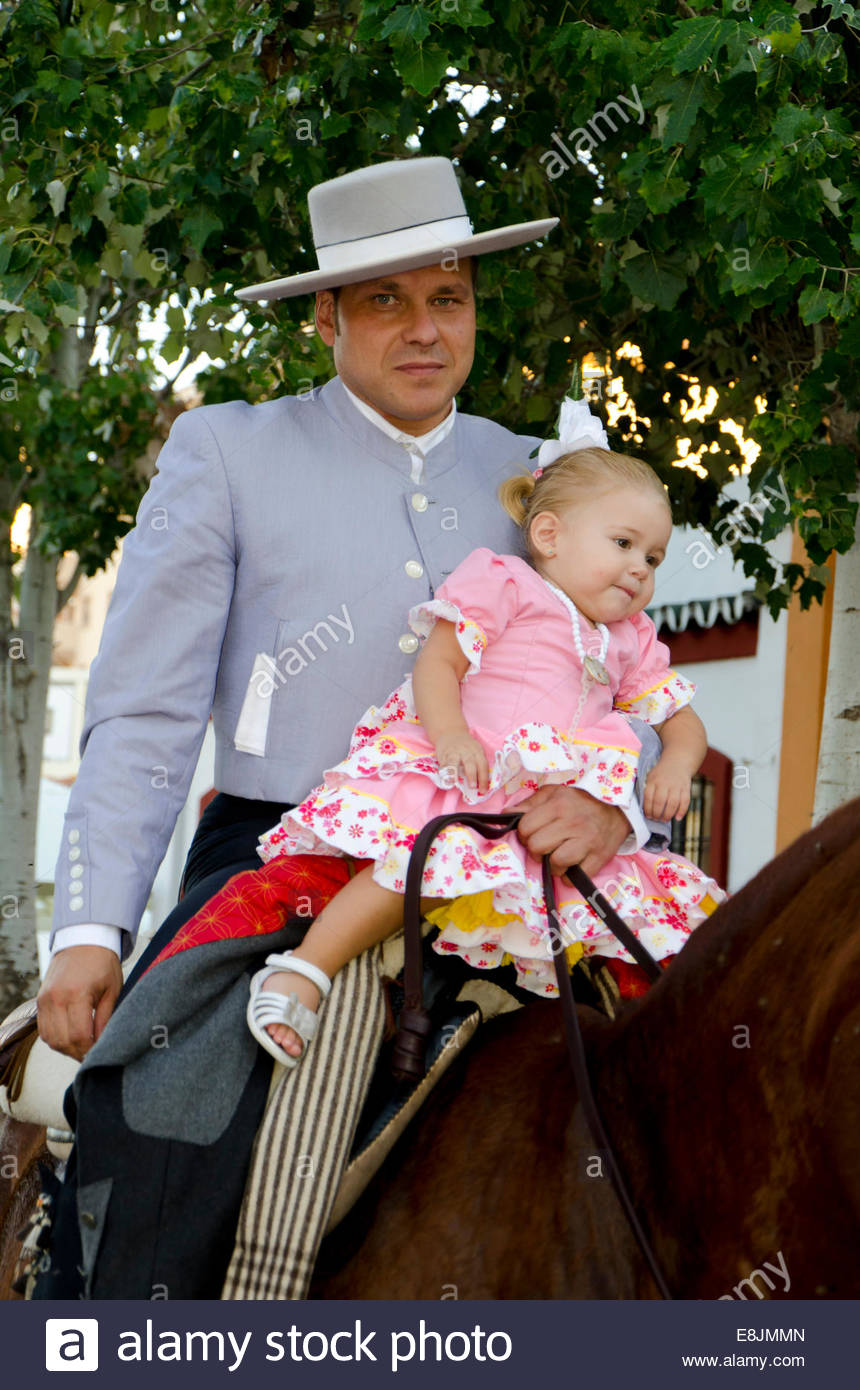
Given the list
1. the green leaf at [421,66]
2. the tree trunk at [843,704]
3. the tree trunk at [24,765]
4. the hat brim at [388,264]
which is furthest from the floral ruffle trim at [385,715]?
the tree trunk at [24,765]

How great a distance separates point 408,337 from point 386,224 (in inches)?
10.2

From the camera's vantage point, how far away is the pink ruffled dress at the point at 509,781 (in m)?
2.46

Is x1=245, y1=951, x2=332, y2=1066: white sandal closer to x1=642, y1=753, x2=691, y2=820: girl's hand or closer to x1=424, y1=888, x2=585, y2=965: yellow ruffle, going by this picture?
x1=424, y1=888, x2=585, y2=965: yellow ruffle

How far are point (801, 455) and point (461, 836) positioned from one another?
10.5 feet

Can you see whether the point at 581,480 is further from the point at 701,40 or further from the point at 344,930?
the point at 701,40

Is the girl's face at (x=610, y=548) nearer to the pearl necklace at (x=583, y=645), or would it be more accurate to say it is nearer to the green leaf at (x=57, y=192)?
the pearl necklace at (x=583, y=645)

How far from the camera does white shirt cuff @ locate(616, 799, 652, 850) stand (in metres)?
2.63

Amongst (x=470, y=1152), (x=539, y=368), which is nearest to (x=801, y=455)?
(x=539, y=368)

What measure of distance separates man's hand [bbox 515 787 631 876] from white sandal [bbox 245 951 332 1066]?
41 cm

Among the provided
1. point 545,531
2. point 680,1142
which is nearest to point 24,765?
point 545,531

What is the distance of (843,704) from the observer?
5.85 metres

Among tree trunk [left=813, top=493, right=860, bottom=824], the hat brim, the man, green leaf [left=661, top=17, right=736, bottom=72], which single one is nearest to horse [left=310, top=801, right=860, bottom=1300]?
the man

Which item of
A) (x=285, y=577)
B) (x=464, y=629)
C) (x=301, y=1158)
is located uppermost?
(x=285, y=577)

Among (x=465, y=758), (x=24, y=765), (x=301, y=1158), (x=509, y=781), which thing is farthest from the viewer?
(x=24, y=765)
